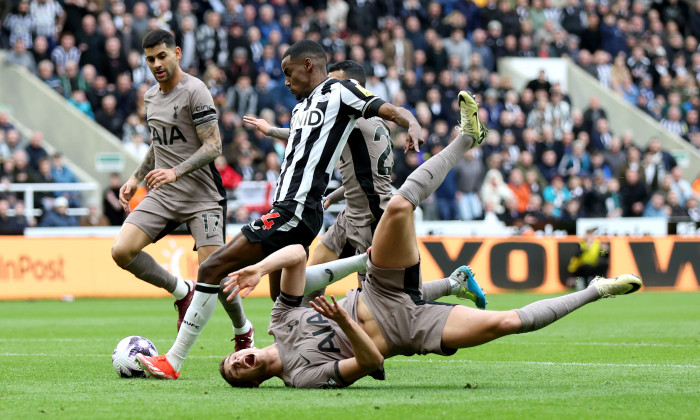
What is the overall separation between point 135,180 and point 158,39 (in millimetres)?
1269

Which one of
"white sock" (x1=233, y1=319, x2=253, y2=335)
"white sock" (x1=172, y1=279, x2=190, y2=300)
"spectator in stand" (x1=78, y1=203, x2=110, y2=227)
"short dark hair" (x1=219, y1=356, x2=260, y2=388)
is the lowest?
"spectator in stand" (x1=78, y1=203, x2=110, y2=227)

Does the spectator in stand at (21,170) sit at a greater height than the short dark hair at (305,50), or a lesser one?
lesser

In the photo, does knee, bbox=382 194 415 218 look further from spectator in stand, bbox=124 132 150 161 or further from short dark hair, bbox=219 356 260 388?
spectator in stand, bbox=124 132 150 161


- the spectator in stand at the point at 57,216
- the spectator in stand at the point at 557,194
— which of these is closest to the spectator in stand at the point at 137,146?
the spectator in stand at the point at 57,216

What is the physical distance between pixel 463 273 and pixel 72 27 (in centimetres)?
1550

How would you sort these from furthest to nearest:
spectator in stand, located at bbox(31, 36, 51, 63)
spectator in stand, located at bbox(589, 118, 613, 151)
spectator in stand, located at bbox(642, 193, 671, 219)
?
1. spectator in stand, located at bbox(589, 118, 613, 151)
2. spectator in stand, located at bbox(642, 193, 671, 219)
3. spectator in stand, located at bbox(31, 36, 51, 63)

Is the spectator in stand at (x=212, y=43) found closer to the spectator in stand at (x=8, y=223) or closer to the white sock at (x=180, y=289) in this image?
the spectator in stand at (x=8, y=223)

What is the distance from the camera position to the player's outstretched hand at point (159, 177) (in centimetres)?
872

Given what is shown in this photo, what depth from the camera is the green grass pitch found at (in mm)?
6445

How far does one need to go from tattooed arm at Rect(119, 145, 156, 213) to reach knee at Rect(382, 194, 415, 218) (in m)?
2.89

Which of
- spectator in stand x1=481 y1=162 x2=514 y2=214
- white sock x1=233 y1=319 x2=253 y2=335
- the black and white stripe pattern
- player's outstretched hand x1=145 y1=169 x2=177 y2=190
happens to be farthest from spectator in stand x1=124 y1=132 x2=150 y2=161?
the black and white stripe pattern

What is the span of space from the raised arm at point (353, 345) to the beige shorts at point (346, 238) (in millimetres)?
2358

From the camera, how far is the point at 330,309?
7.02 m

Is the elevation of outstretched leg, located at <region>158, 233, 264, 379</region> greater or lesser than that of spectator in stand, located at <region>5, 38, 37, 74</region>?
lesser
